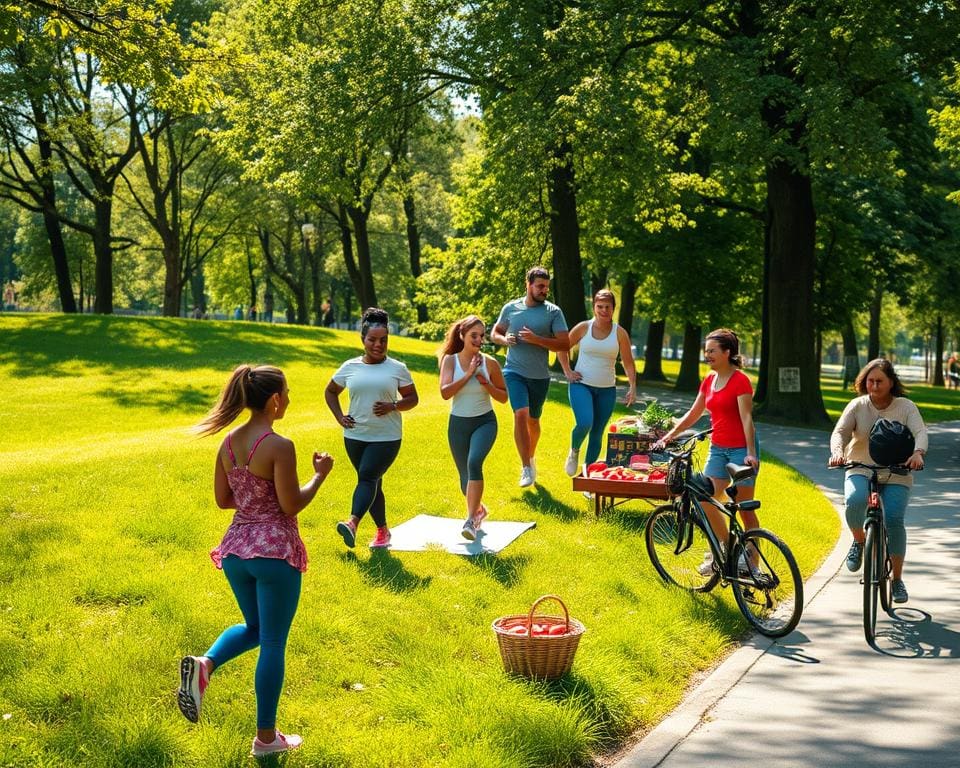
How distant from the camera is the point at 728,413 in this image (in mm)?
8602

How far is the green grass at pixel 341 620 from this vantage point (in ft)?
17.6

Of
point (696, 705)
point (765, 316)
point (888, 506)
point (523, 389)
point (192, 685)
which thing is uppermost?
point (765, 316)

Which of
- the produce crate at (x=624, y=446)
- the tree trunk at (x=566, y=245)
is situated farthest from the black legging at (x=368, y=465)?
the tree trunk at (x=566, y=245)

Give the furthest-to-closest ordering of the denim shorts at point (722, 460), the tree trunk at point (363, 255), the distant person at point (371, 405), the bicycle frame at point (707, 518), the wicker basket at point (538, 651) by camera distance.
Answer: the tree trunk at point (363, 255) < the distant person at point (371, 405) < the denim shorts at point (722, 460) < the bicycle frame at point (707, 518) < the wicker basket at point (538, 651)

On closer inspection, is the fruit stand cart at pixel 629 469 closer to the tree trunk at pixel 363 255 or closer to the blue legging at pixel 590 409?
the blue legging at pixel 590 409

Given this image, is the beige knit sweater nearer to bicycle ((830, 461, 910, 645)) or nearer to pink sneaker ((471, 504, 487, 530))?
bicycle ((830, 461, 910, 645))

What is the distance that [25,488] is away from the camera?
1041 centimetres

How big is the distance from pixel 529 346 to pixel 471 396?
2154 mm

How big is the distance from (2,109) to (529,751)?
31320 millimetres

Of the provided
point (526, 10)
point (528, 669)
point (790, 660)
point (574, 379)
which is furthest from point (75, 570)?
point (526, 10)

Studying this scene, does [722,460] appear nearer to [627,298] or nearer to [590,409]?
[590,409]

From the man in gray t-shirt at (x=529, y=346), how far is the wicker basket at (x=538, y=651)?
5.36 m

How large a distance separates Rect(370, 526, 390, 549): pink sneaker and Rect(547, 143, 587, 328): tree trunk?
1594cm

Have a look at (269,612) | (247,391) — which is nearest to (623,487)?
(269,612)
